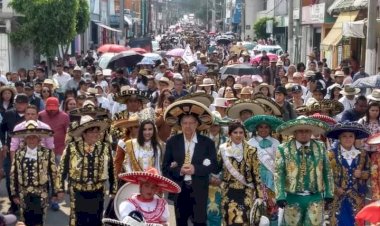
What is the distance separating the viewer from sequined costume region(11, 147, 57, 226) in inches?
363

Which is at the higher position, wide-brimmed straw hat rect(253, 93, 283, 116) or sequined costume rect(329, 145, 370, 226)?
wide-brimmed straw hat rect(253, 93, 283, 116)

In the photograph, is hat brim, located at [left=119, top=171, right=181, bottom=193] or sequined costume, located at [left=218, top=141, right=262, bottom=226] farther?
sequined costume, located at [left=218, top=141, right=262, bottom=226]

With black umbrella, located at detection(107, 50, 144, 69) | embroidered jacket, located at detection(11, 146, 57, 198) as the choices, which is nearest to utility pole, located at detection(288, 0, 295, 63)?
black umbrella, located at detection(107, 50, 144, 69)

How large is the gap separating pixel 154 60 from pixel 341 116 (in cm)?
1261

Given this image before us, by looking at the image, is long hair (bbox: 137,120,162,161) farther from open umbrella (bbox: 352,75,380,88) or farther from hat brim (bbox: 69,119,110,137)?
open umbrella (bbox: 352,75,380,88)

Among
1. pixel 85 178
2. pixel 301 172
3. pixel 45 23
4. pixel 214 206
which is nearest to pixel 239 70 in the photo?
pixel 214 206

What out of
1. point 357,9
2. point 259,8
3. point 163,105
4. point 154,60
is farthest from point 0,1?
point 259,8

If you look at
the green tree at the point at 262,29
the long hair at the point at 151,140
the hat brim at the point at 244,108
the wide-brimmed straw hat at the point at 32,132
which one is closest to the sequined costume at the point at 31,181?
the wide-brimmed straw hat at the point at 32,132

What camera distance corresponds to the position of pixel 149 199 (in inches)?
270

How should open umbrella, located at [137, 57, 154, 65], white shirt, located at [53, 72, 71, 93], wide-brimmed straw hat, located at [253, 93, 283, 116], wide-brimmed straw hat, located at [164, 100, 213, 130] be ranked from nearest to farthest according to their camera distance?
wide-brimmed straw hat, located at [164, 100, 213, 130] → wide-brimmed straw hat, located at [253, 93, 283, 116] → white shirt, located at [53, 72, 71, 93] → open umbrella, located at [137, 57, 154, 65]

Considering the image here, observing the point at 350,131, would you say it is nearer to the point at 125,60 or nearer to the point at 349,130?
the point at 349,130

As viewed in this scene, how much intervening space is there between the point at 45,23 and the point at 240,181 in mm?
22812

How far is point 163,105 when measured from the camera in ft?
41.6

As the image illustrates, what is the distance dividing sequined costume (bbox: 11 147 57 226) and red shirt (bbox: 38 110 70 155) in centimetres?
239
